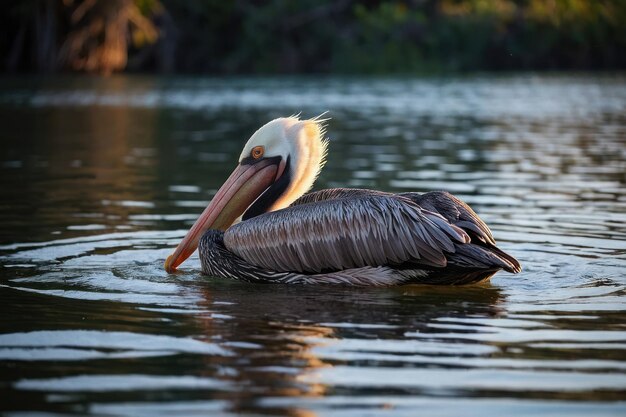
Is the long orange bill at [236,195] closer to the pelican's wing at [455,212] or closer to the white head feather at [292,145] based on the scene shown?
the white head feather at [292,145]

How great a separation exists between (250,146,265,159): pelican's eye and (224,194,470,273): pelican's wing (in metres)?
0.58

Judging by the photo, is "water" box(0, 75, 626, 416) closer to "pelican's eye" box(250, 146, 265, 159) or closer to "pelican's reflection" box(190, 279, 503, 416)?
"pelican's reflection" box(190, 279, 503, 416)

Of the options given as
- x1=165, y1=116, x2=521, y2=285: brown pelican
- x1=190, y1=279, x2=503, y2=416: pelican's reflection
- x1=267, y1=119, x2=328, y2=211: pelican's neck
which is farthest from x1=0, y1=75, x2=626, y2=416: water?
x1=267, y1=119, x2=328, y2=211: pelican's neck

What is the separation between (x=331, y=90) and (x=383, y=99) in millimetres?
4267

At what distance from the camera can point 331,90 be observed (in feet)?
119

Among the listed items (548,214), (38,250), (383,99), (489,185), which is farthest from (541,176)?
(383,99)

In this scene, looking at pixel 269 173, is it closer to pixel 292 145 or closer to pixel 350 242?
pixel 292 145

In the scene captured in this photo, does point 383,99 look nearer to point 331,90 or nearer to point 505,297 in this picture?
point 331,90

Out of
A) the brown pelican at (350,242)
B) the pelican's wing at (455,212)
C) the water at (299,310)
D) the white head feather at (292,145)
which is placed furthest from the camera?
the white head feather at (292,145)

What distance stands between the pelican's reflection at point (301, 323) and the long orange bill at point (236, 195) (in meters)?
0.51

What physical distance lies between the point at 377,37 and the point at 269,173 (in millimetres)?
47018

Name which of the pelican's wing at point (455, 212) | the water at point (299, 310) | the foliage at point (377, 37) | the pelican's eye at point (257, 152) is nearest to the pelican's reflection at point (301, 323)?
the water at point (299, 310)

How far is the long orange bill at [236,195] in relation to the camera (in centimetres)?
749

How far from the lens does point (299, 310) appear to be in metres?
6.16
